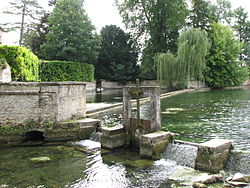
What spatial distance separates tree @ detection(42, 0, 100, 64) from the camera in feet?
107

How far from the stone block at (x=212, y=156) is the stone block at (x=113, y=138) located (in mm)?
2439

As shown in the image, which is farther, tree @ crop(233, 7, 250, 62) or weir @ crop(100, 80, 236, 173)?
tree @ crop(233, 7, 250, 62)

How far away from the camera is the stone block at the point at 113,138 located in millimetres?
6723

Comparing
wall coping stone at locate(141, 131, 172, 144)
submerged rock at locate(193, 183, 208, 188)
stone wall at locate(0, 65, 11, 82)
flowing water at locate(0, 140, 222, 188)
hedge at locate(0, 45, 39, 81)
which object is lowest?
flowing water at locate(0, 140, 222, 188)

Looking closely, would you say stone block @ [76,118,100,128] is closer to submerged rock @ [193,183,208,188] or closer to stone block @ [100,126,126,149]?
stone block @ [100,126,126,149]

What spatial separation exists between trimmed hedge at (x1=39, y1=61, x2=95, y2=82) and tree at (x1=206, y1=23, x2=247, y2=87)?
55.3ft

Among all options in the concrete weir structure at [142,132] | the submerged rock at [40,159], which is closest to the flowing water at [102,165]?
the submerged rock at [40,159]

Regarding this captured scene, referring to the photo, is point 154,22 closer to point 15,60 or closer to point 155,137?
point 15,60

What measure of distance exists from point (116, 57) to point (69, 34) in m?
12.0

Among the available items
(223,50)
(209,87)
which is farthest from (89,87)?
(223,50)

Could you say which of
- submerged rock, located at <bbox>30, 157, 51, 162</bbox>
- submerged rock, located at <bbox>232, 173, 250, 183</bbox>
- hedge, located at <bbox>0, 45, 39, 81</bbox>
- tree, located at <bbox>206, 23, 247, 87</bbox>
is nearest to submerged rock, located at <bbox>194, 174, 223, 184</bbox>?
submerged rock, located at <bbox>232, 173, 250, 183</bbox>

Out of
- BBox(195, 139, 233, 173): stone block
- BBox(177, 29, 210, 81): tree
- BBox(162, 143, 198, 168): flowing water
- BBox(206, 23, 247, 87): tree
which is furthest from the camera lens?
BBox(206, 23, 247, 87): tree

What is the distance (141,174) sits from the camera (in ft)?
16.2

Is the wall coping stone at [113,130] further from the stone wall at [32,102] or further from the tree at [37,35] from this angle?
the tree at [37,35]
